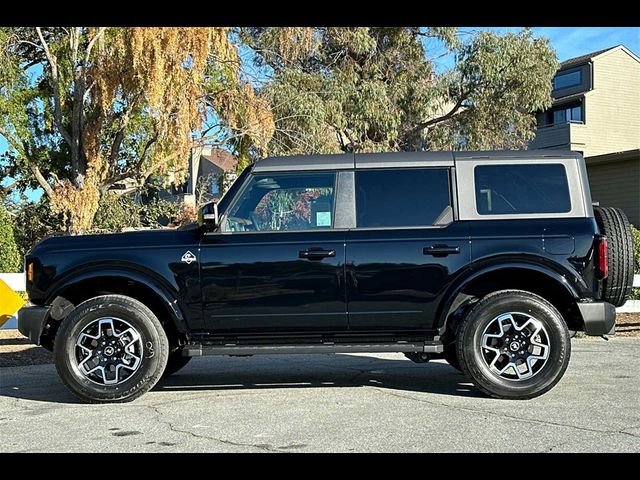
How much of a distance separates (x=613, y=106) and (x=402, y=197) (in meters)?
31.2

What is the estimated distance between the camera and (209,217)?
6266 millimetres

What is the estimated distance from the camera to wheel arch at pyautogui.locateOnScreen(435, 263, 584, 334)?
6.13 meters

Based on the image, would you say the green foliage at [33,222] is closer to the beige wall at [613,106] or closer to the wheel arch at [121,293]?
the wheel arch at [121,293]

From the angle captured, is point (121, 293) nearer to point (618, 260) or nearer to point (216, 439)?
point (216, 439)

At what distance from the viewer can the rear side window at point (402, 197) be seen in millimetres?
6348

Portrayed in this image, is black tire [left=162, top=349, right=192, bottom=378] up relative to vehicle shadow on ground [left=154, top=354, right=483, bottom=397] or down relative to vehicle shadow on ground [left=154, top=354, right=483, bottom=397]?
up

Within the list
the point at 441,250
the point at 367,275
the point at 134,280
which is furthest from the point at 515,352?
the point at 134,280

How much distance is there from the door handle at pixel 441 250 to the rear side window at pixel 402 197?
0.26 meters

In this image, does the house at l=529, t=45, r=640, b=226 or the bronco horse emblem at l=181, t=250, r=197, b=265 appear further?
the house at l=529, t=45, r=640, b=226

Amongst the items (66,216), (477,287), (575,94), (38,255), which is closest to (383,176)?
(477,287)

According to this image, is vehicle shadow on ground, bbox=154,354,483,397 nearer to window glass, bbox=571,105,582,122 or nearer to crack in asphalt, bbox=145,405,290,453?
crack in asphalt, bbox=145,405,290,453

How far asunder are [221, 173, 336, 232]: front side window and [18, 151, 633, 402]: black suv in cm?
2

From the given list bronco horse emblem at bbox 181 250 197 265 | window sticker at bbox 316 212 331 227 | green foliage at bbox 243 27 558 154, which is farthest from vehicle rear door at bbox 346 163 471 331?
green foliage at bbox 243 27 558 154
